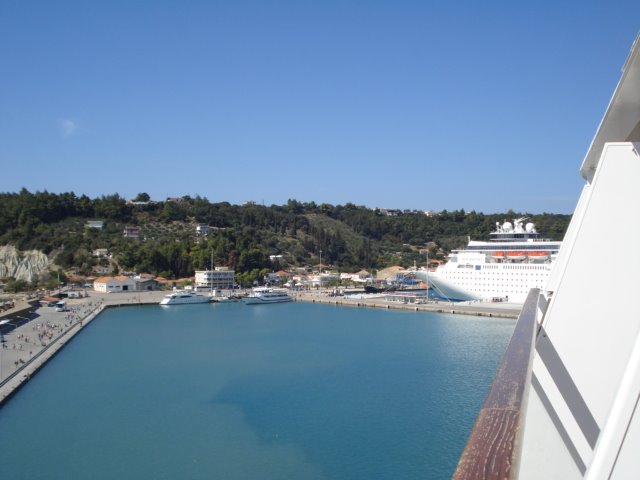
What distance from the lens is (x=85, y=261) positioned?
123ft

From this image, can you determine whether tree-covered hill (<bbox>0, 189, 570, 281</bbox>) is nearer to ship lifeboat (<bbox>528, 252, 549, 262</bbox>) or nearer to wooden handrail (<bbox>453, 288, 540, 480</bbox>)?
ship lifeboat (<bbox>528, 252, 549, 262</bbox>)

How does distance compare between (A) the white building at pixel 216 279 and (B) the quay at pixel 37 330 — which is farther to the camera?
(A) the white building at pixel 216 279

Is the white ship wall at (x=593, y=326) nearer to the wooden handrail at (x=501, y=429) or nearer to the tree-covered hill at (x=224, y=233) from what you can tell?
the wooden handrail at (x=501, y=429)

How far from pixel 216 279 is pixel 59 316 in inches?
552

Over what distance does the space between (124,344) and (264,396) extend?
821cm

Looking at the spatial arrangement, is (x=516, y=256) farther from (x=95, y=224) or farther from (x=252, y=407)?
Answer: (x=95, y=224)

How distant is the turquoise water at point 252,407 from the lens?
7.75 m

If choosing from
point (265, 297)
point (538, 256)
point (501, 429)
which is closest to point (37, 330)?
point (265, 297)

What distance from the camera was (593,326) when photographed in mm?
1687

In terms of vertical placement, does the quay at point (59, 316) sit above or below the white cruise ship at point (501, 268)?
below

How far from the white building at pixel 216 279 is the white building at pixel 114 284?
13.7 ft

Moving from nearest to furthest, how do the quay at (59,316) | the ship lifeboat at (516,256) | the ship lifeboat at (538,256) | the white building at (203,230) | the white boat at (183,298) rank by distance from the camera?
the quay at (59,316), the ship lifeboat at (538,256), the ship lifeboat at (516,256), the white boat at (183,298), the white building at (203,230)

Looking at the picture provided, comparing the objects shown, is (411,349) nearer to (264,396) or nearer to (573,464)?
(264,396)

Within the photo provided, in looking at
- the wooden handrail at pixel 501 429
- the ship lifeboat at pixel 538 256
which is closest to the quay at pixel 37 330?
the wooden handrail at pixel 501 429
